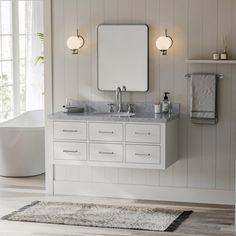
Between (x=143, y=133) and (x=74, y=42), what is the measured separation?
1.13 metres

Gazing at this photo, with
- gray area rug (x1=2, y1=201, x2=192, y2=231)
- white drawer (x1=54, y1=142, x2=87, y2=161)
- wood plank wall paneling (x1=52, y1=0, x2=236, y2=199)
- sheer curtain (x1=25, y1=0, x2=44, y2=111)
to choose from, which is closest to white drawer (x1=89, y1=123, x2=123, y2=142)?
white drawer (x1=54, y1=142, x2=87, y2=161)

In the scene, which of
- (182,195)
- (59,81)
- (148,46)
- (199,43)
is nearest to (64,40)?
(59,81)

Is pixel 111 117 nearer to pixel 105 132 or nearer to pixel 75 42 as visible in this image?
pixel 105 132

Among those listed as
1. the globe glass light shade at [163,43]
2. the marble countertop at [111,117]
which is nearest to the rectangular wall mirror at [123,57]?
the globe glass light shade at [163,43]

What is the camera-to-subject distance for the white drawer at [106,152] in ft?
21.2

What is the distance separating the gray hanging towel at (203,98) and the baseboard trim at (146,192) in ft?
2.16

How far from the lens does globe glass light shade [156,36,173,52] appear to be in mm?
6551

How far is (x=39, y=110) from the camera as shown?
8602mm

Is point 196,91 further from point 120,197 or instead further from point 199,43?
point 120,197

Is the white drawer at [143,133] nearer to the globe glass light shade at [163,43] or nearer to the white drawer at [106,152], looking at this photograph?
the white drawer at [106,152]

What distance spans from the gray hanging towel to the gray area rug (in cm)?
87

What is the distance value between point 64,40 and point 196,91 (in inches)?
53.9

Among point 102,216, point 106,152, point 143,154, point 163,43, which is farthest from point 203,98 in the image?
point 102,216

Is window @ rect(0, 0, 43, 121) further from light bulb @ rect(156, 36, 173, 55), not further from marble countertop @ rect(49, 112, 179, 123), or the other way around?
light bulb @ rect(156, 36, 173, 55)
